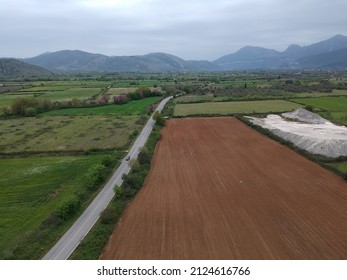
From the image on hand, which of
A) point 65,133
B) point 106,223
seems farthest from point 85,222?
point 65,133

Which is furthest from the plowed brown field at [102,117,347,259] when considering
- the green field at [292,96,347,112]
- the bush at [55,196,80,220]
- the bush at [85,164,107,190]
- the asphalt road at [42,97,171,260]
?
the green field at [292,96,347,112]

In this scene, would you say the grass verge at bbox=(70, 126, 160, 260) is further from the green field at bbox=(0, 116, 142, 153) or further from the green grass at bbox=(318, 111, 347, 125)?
the green grass at bbox=(318, 111, 347, 125)

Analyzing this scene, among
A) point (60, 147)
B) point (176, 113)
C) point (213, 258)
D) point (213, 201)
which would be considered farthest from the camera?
point (176, 113)

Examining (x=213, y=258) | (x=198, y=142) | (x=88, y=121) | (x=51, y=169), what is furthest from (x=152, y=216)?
(x=88, y=121)

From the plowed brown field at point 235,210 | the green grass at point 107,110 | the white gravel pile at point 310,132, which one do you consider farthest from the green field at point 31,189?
the green grass at point 107,110

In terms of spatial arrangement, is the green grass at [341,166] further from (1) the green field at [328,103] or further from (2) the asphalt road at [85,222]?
(1) the green field at [328,103]

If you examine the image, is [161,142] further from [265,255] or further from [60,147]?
[265,255]
